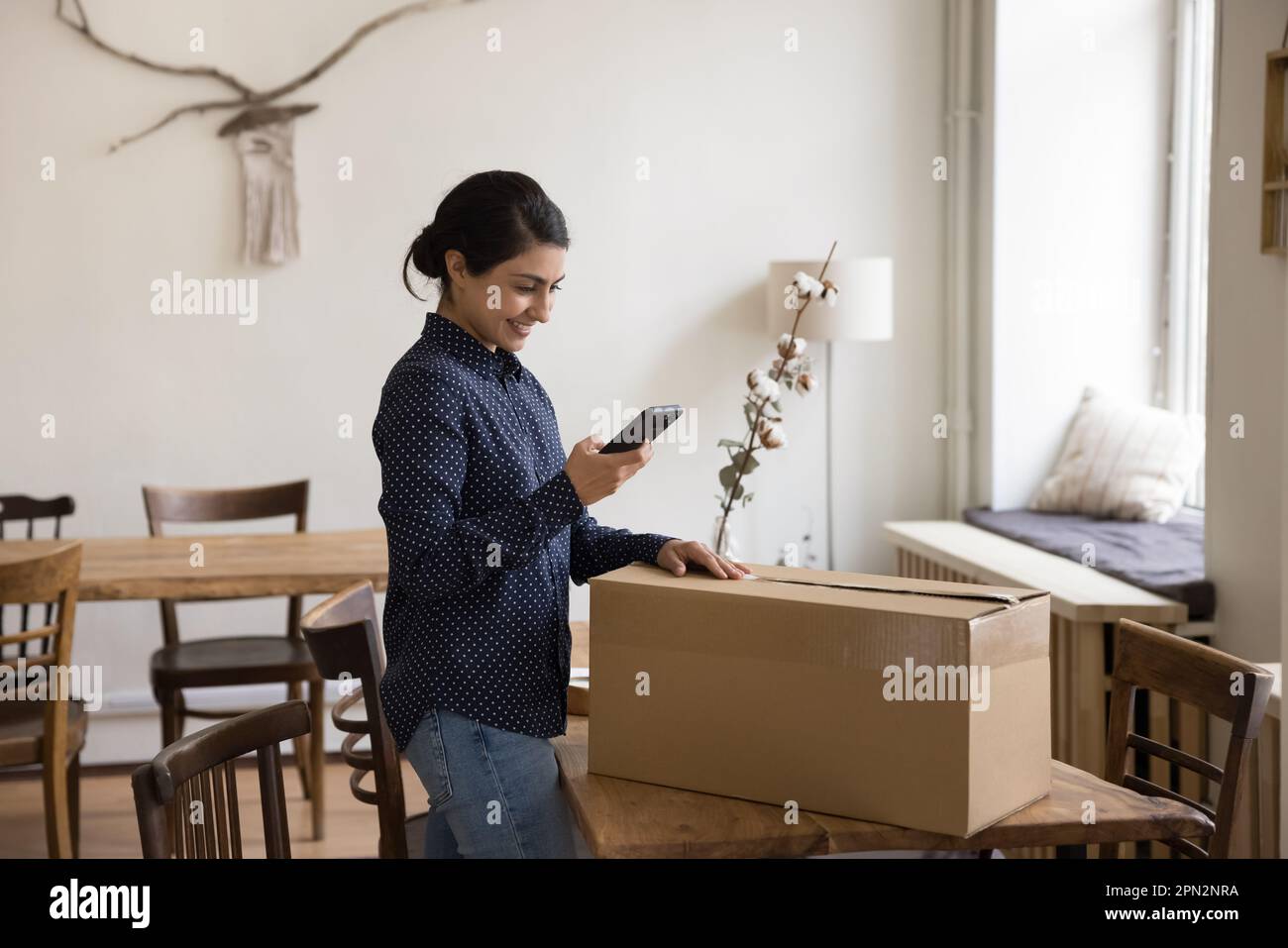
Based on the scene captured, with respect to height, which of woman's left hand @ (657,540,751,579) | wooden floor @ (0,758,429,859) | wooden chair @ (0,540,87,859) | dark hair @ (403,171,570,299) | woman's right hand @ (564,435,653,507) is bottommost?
wooden floor @ (0,758,429,859)

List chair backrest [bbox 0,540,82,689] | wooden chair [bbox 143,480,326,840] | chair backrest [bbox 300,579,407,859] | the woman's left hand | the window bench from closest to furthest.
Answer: the woman's left hand → chair backrest [bbox 300,579,407,859] → chair backrest [bbox 0,540,82,689] → the window bench → wooden chair [bbox 143,480,326,840]

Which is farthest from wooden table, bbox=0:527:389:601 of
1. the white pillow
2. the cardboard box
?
the white pillow

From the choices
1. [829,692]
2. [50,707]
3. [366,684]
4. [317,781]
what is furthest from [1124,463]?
[50,707]

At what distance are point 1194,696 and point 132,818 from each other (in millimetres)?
3106

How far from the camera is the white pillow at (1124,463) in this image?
3990 millimetres

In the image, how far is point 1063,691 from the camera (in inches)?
128

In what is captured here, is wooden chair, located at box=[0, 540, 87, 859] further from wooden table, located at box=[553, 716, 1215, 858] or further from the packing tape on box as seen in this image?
the packing tape on box

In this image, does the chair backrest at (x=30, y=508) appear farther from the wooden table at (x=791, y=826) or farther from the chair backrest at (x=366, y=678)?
the wooden table at (x=791, y=826)

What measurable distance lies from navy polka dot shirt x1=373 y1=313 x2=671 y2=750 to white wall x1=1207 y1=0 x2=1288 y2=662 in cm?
177

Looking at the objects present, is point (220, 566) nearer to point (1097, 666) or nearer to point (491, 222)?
point (491, 222)

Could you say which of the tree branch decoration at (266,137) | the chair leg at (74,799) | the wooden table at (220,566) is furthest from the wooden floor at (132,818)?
the tree branch decoration at (266,137)

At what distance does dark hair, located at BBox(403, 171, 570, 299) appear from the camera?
1687 mm

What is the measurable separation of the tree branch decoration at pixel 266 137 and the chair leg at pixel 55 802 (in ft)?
6.51
